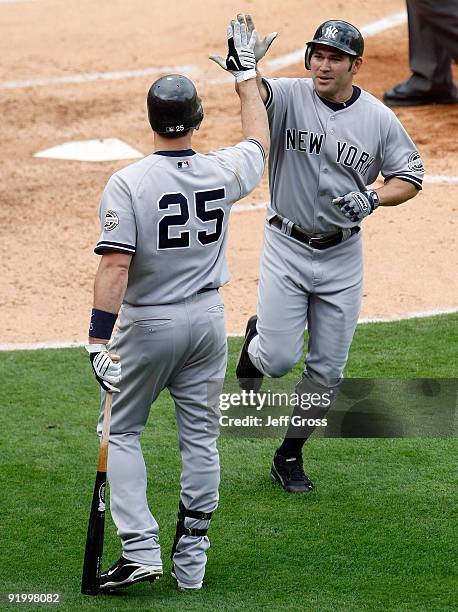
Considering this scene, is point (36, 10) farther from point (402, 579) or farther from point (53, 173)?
point (402, 579)

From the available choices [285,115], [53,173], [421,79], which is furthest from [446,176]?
[285,115]

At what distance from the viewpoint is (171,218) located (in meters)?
4.48

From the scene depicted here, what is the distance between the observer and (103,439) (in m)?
4.57

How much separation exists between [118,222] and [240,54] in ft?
3.65

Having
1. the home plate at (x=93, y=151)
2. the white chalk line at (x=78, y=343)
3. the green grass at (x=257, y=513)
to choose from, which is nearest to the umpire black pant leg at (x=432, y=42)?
the home plate at (x=93, y=151)

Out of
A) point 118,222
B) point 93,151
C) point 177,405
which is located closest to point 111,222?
point 118,222

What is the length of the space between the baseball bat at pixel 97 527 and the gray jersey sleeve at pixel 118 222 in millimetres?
546

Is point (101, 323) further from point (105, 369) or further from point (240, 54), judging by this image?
point (240, 54)

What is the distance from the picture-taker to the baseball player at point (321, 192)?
5582 mm

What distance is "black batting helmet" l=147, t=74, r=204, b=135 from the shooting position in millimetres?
4480

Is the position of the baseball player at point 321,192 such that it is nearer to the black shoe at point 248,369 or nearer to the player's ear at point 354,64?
the player's ear at point 354,64

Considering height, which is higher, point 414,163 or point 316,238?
point 414,163

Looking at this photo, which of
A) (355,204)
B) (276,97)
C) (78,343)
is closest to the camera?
(355,204)

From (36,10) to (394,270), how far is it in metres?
7.70
